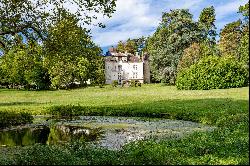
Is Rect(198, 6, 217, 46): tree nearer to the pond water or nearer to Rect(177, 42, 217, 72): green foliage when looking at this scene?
Rect(177, 42, 217, 72): green foliage

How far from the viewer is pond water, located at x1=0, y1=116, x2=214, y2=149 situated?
68.4ft

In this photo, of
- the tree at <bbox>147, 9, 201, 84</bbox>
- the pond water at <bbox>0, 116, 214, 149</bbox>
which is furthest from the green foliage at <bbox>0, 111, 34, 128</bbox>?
the tree at <bbox>147, 9, 201, 84</bbox>

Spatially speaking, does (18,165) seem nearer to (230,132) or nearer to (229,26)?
(230,132)

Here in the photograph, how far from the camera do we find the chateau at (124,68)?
4744 inches

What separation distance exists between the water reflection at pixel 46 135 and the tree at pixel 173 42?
191ft

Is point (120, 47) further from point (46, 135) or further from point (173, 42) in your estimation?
point (46, 135)

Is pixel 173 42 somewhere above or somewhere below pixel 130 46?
below

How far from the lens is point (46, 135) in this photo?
2331cm

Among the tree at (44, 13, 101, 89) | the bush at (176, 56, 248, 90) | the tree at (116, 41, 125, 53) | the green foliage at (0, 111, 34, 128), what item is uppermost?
the tree at (116, 41, 125, 53)

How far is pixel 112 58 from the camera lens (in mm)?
120312

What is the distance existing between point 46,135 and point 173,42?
64223 millimetres

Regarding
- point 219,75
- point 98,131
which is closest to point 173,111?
point 98,131

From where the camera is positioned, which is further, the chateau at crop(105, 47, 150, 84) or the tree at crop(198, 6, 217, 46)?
the chateau at crop(105, 47, 150, 84)

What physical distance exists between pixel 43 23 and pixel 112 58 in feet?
314
